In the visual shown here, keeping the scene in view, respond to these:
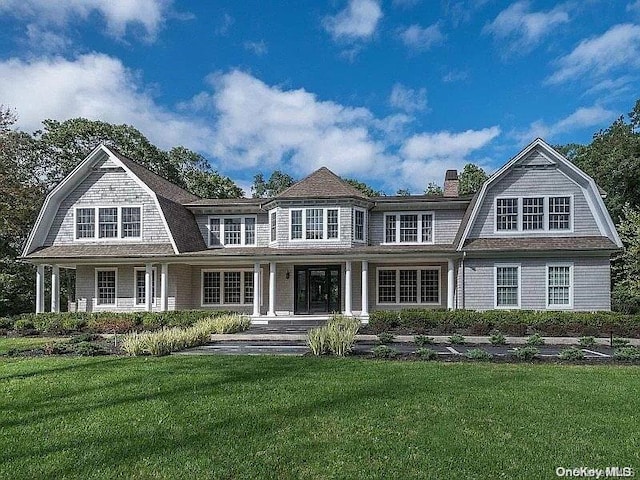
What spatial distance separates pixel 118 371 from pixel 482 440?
279 inches

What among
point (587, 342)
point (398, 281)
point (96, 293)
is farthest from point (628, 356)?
point (96, 293)

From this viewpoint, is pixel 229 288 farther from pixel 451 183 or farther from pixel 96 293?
pixel 451 183

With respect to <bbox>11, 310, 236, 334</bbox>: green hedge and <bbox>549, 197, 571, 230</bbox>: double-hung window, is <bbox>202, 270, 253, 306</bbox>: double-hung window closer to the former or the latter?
<bbox>11, 310, 236, 334</bbox>: green hedge

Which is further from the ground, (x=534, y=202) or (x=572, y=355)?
(x=534, y=202)

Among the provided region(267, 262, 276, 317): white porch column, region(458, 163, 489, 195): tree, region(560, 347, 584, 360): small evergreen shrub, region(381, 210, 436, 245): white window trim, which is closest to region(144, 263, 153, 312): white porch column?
region(267, 262, 276, 317): white porch column

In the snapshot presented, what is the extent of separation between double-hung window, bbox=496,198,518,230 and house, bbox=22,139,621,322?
0.04 metres

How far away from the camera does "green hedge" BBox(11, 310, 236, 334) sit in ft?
58.9

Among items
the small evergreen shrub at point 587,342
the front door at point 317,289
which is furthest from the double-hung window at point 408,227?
the small evergreen shrub at point 587,342

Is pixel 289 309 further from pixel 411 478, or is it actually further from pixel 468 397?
pixel 411 478

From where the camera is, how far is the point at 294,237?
21.3 m

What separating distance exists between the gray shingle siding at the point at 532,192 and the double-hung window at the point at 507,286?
150 cm
